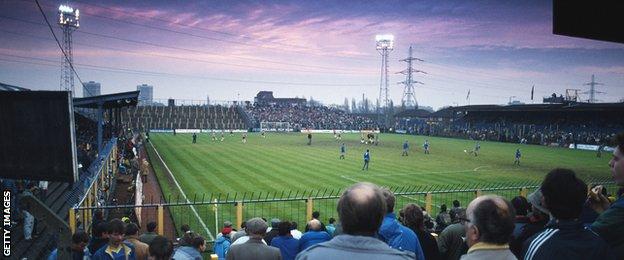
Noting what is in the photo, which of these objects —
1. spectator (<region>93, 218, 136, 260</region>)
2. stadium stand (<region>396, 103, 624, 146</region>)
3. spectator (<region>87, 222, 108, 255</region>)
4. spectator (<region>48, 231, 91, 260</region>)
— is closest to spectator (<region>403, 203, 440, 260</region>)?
spectator (<region>93, 218, 136, 260</region>)

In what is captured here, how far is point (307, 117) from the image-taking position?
350 feet

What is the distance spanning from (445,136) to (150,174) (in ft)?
197

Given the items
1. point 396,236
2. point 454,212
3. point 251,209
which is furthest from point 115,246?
point 251,209

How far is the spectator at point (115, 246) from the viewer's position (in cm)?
598

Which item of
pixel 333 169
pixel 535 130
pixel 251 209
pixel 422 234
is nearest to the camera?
pixel 422 234

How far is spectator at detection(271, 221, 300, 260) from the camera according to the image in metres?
7.04

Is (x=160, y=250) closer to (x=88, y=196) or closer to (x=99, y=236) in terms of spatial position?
(x=99, y=236)

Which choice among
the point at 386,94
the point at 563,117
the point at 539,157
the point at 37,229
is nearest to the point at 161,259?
the point at 37,229

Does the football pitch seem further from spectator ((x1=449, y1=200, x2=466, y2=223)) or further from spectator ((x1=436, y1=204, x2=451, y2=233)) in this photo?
spectator ((x1=449, y1=200, x2=466, y2=223))

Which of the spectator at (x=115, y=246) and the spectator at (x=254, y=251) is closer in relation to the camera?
the spectator at (x=254, y=251)

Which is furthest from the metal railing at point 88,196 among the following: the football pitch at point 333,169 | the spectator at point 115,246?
the spectator at point 115,246

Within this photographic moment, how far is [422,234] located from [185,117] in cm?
9602

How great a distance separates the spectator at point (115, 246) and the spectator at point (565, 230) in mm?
5261

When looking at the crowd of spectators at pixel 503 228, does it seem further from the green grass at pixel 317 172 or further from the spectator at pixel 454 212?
the green grass at pixel 317 172
